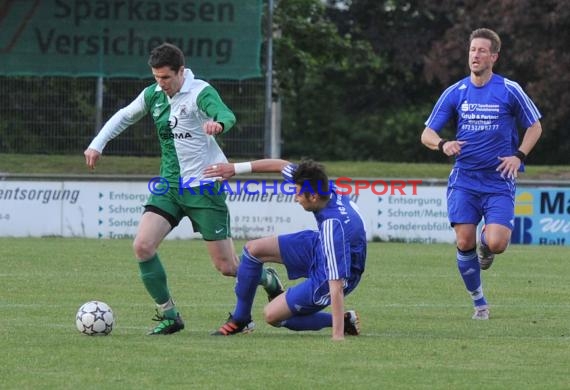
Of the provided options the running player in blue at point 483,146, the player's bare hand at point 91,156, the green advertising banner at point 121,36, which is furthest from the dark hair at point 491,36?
the green advertising banner at point 121,36

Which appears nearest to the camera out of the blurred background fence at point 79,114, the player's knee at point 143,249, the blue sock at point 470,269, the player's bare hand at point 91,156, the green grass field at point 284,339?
the green grass field at point 284,339

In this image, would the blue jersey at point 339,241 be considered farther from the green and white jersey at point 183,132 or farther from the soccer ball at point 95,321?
the soccer ball at point 95,321

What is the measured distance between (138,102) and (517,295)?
14.9 feet

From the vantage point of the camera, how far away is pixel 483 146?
10.7m

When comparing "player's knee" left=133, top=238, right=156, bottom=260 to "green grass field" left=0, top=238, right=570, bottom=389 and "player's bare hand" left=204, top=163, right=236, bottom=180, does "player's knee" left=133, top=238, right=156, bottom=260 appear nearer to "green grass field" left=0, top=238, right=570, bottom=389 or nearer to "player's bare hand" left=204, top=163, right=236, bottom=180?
"green grass field" left=0, top=238, right=570, bottom=389

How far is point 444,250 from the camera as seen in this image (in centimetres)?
1945

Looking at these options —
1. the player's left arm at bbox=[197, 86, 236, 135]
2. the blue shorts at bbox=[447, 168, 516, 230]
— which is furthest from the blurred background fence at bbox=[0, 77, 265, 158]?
the player's left arm at bbox=[197, 86, 236, 135]

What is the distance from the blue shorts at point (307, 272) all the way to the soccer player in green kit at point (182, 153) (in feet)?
1.31

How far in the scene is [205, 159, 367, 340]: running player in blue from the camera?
8773 mm

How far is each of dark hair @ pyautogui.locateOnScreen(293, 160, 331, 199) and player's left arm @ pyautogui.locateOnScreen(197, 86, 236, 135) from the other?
64cm

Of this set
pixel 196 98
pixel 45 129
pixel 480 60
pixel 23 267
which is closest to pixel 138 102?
pixel 196 98

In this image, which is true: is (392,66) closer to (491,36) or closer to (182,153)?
(491,36)

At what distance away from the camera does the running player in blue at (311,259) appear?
877 cm

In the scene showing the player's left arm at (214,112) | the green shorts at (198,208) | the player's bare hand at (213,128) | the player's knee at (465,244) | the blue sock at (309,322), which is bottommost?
the blue sock at (309,322)
